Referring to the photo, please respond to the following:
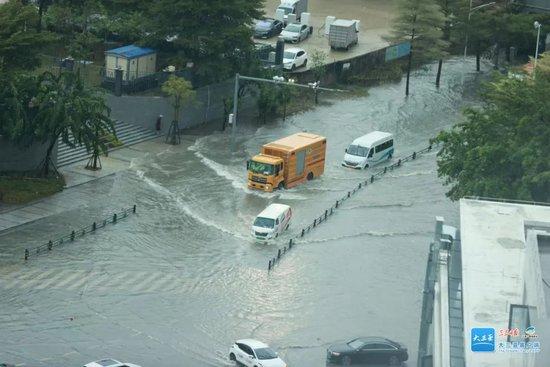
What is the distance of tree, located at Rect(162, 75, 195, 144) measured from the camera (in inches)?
3214

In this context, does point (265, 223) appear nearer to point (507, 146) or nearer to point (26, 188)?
point (507, 146)

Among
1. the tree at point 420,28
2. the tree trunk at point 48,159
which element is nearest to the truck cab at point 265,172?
the tree trunk at point 48,159

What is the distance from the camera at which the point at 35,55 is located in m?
73.1

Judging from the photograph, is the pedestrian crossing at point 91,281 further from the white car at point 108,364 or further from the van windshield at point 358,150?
A: the van windshield at point 358,150

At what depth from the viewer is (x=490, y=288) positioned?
129 feet

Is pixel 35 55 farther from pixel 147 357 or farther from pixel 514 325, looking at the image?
pixel 514 325

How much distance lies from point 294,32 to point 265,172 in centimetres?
3366

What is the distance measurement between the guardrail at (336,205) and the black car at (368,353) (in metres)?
11.2

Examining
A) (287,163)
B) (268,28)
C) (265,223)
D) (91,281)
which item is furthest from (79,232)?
(268,28)

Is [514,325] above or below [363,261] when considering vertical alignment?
above

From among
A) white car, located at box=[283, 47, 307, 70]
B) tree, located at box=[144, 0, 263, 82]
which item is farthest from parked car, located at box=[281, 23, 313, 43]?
tree, located at box=[144, 0, 263, 82]

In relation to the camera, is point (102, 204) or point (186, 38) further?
point (186, 38)

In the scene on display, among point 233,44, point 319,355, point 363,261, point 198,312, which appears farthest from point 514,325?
point 233,44

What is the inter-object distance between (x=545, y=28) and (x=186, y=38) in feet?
115
